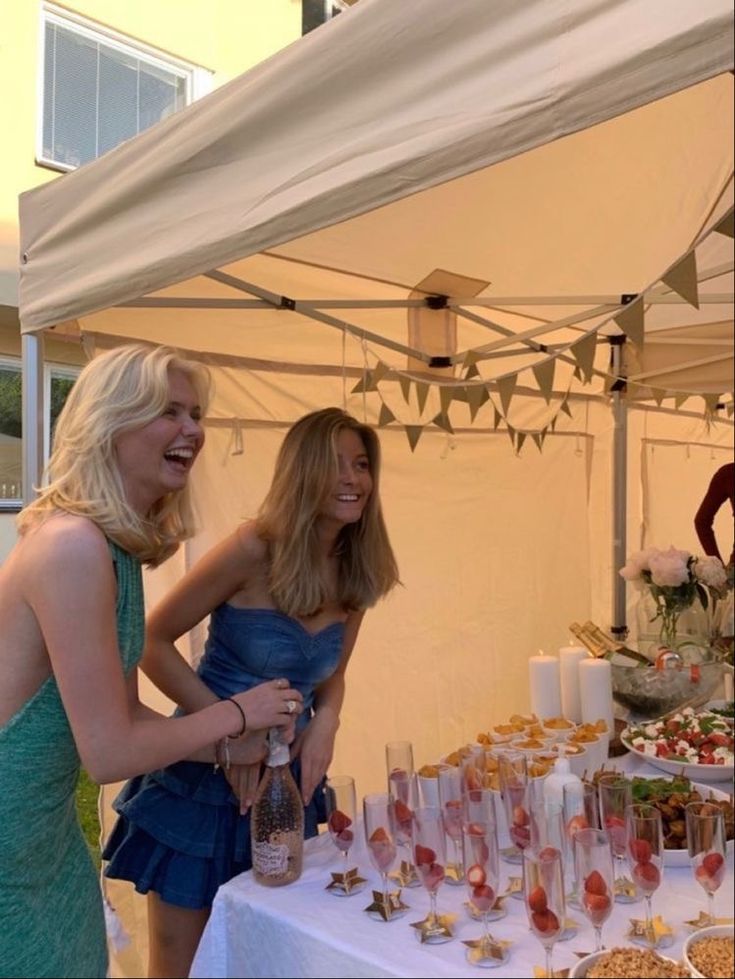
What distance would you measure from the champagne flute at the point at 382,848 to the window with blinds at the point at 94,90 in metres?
5.40

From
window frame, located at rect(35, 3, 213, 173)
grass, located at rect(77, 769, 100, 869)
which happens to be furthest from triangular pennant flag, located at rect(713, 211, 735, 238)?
window frame, located at rect(35, 3, 213, 173)

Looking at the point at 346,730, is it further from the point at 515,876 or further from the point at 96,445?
the point at 96,445

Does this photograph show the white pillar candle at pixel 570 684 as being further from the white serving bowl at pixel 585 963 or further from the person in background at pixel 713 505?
the white serving bowl at pixel 585 963

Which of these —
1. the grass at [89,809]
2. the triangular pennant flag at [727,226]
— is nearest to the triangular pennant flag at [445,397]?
the triangular pennant flag at [727,226]

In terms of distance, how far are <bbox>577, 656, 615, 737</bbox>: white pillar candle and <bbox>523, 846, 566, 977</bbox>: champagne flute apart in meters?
1.01

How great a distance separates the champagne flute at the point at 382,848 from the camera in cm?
114

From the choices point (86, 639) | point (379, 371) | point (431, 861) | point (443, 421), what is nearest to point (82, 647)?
point (86, 639)

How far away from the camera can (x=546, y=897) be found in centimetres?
100

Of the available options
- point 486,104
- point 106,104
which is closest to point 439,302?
point 486,104

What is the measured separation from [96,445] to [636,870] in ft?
3.06

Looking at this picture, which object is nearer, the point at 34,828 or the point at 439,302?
the point at 34,828

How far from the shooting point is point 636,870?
1.07 m

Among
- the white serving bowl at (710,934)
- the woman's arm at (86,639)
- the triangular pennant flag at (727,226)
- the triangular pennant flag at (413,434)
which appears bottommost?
the white serving bowl at (710,934)

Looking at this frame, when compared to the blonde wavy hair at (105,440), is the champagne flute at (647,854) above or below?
below
